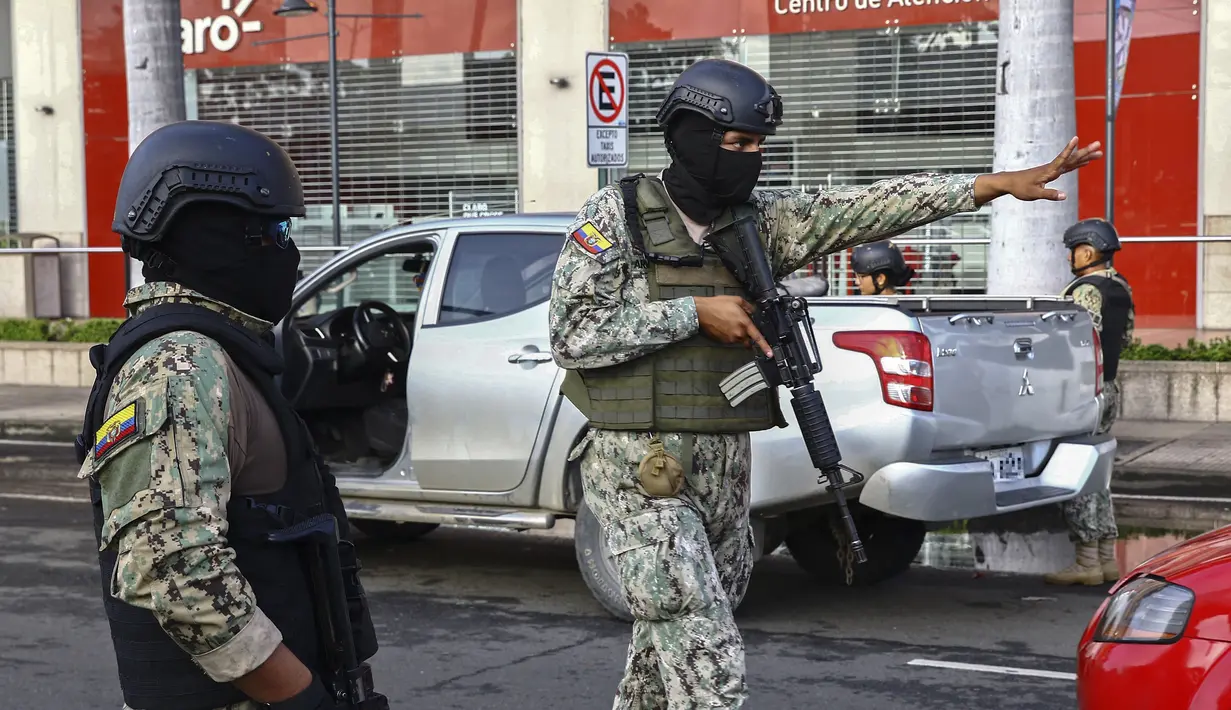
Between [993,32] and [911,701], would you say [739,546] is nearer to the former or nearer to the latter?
[911,701]

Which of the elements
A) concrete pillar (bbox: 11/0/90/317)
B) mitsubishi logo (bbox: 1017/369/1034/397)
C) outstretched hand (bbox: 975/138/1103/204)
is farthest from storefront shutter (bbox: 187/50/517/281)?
outstretched hand (bbox: 975/138/1103/204)

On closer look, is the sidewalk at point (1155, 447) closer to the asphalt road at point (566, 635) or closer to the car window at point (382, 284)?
the asphalt road at point (566, 635)

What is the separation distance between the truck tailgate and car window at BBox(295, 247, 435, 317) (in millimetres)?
2461

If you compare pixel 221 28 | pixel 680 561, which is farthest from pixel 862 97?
pixel 680 561

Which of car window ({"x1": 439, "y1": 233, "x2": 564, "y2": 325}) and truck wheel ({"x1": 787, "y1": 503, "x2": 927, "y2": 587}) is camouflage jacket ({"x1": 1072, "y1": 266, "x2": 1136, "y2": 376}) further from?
car window ({"x1": 439, "y1": 233, "x2": 564, "y2": 325})

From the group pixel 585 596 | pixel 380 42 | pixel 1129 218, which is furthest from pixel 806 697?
pixel 380 42

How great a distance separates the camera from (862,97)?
56.6ft

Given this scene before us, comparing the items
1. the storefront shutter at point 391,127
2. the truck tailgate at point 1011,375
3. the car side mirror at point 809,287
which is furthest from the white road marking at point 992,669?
the storefront shutter at point 391,127

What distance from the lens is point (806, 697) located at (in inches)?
218

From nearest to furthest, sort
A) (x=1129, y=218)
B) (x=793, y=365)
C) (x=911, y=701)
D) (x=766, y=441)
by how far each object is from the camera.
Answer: (x=793, y=365)
(x=911, y=701)
(x=766, y=441)
(x=1129, y=218)

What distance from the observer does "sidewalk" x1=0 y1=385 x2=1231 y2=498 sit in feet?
31.6

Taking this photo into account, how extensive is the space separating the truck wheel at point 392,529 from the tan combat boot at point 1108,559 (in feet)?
11.2

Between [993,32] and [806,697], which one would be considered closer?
[806,697]

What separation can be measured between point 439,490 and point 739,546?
314 centimetres
